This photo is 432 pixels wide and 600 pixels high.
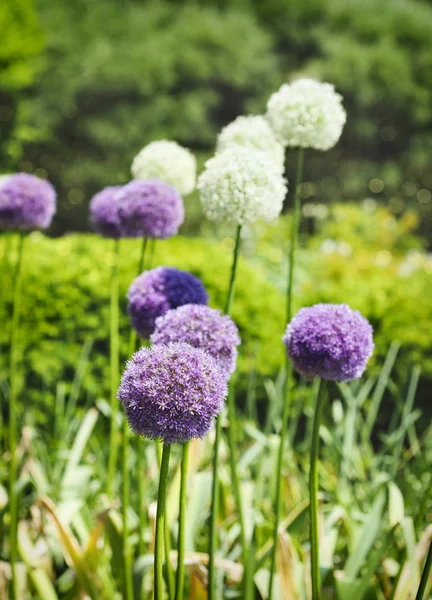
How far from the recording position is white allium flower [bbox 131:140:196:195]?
194 centimetres

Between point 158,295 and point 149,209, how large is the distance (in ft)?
0.91

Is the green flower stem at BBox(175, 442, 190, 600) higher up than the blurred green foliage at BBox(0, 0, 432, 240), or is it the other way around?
the blurred green foliage at BBox(0, 0, 432, 240)

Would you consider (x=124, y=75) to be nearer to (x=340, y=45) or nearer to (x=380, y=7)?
(x=340, y=45)

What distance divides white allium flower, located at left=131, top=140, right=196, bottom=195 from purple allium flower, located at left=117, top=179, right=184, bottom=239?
239 mm

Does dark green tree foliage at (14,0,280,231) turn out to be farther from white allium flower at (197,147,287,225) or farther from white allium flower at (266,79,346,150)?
white allium flower at (197,147,287,225)

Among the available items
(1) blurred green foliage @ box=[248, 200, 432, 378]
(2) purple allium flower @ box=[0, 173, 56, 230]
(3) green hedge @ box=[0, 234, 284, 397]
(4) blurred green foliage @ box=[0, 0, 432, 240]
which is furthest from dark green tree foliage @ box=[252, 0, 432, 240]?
(2) purple allium flower @ box=[0, 173, 56, 230]

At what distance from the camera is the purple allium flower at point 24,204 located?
1.92m

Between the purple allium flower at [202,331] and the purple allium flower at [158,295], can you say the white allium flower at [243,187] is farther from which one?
the purple allium flower at [202,331]

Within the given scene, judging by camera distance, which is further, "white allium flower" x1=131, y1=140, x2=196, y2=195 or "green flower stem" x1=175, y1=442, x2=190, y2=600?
"white allium flower" x1=131, y1=140, x2=196, y2=195

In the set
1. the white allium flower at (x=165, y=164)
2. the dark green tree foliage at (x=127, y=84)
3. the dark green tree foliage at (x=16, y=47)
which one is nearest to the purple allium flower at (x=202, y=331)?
the white allium flower at (x=165, y=164)

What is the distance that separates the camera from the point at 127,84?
10.9 meters

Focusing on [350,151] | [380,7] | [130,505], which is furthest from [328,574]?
[380,7]

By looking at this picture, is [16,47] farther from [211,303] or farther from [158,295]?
[158,295]

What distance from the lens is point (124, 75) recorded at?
1069 centimetres
